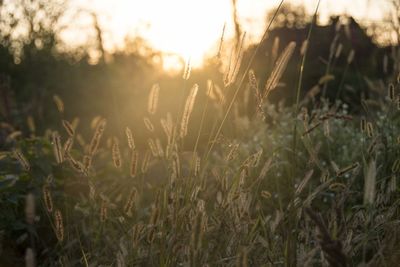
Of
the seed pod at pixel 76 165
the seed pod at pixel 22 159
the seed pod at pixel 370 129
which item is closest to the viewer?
the seed pod at pixel 76 165

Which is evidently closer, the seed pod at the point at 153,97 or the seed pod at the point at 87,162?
the seed pod at the point at 87,162

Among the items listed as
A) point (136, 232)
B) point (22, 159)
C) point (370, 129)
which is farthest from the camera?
point (370, 129)

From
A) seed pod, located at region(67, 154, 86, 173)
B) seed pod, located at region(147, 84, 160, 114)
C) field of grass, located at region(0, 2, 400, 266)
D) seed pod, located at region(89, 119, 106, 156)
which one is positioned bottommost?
field of grass, located at region(0, 2, 400, 266)

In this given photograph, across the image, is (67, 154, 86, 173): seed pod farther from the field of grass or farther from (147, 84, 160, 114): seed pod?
(147, 84, 160, 114): seed pod

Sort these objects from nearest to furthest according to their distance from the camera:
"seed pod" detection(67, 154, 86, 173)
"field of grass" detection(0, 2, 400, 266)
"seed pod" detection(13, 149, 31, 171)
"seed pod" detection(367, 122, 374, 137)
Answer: "field of grass" detection(0, 2, 400, 266) → "seed pod" detection(67, 154, 86, 173) → "seed pod" detection(13, 149, 31, 171) → "seed pod" detection(367, 122, 374, 137)

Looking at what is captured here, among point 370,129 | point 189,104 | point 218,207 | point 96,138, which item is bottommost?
point 218,207

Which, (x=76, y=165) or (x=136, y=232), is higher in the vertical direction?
(x=76, y=165)

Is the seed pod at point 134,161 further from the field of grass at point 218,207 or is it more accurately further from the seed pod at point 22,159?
the seed pod at point 22,159

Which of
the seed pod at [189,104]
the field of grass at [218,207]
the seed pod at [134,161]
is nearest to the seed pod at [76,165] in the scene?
the field of grass at [218,207]

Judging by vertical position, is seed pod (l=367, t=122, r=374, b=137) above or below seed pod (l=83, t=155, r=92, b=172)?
below

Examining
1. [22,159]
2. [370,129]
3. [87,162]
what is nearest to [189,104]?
[87,162]

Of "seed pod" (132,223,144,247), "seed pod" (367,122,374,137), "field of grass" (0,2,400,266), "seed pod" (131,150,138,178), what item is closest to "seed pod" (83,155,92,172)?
"field of grass" (0,2,400,266)

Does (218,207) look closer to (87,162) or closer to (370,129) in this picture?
(87,162)

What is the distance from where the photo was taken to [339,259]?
1.22m
